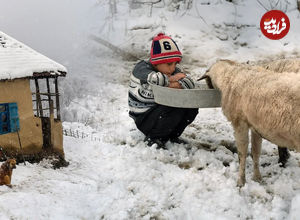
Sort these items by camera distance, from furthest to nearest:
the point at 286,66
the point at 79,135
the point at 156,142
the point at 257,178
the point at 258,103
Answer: the point at 79,135 → the point at 156,142 → the point at 257,178 → the point at 286,66 → the point at 258,103

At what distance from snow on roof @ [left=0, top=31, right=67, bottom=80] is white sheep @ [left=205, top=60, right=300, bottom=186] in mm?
2130

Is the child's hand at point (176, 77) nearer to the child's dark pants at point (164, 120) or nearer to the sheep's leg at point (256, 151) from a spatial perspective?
the child's dark pants at point (164, 120)

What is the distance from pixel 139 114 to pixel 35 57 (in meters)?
1.70

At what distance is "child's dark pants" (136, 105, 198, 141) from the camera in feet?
14.8

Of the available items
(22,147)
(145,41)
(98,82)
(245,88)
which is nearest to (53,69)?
(22,147)

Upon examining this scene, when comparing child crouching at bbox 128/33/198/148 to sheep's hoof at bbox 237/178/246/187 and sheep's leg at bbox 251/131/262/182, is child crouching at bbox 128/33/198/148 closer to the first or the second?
sheep's leg at bbox 251/131/262/182

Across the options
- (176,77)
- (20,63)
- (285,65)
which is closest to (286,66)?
(285,65)

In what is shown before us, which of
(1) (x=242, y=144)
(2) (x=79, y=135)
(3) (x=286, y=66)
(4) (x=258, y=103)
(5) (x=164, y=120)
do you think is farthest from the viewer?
(2) (x=79, y=135)

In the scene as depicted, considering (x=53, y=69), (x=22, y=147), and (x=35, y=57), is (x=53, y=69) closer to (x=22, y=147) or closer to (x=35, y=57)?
(x=35, y=57)

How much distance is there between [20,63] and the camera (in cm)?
382

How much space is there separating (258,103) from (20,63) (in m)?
2.87

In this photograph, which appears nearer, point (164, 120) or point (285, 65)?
A: point (285, 65)

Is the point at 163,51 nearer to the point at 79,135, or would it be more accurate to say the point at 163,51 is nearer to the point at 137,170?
the point at 137,170

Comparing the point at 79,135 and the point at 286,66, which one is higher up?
the point at 286,66
